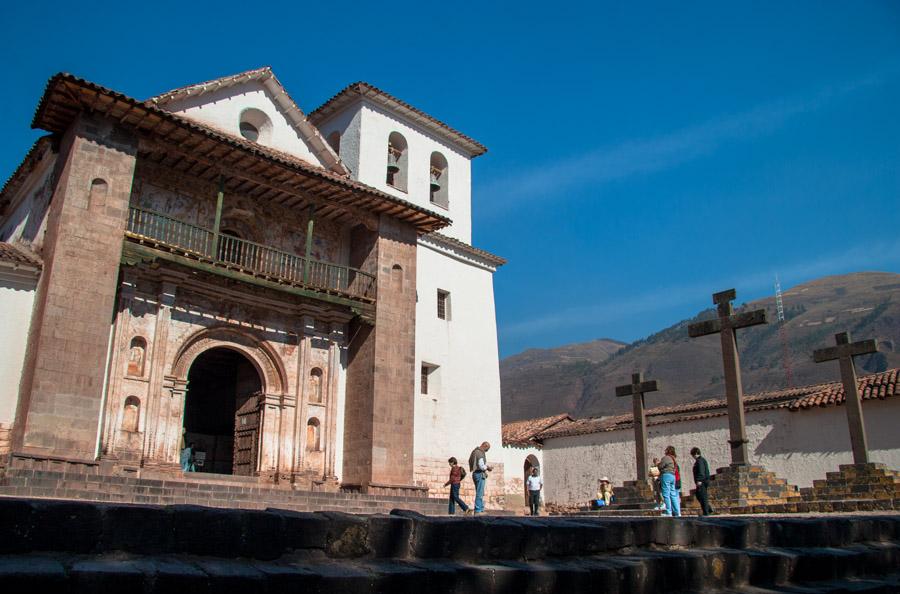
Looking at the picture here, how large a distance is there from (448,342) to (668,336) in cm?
9293

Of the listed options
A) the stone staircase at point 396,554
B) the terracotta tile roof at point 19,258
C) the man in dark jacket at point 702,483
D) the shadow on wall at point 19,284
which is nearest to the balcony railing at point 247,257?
the terracotta tile roof at point 19,258

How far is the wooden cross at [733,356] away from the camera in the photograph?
1398cm

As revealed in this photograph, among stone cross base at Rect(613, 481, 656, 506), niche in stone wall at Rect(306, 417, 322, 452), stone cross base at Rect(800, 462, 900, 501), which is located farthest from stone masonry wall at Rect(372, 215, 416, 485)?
stone cross base at Rect(800, 462, 900, 501)

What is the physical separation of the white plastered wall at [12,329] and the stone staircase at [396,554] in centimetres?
1040

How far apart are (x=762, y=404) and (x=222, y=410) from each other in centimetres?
1519

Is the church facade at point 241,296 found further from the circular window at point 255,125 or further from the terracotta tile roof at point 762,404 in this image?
the terracotta tile roof at point 762,404

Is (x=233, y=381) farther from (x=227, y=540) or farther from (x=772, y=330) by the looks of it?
(x=772, y=330)

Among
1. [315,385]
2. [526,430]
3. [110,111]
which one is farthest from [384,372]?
[526,430]

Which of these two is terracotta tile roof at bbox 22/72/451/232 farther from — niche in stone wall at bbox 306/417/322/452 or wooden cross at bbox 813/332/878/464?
wooden cross at bbox 813/332/878/464

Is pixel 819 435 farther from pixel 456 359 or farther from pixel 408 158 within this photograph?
pixel 408 158

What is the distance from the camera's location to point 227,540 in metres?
3.60

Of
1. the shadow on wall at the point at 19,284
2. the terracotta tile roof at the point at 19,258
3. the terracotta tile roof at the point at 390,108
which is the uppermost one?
the terracotta tile roof at the point at 390,108

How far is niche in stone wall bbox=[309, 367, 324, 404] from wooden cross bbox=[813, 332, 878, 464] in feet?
33.8

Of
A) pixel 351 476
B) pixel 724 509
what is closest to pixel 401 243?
pixel 351 476
